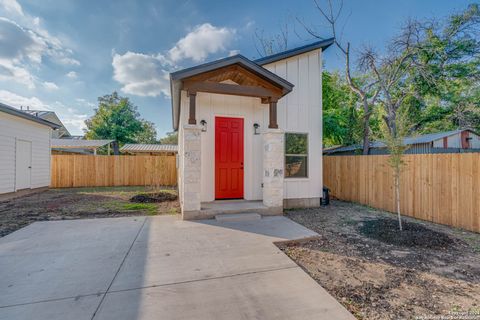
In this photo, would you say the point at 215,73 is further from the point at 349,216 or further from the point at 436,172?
the point at 436,172

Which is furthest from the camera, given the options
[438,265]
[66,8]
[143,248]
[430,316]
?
[66,8]

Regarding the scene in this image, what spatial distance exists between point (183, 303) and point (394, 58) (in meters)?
13.6

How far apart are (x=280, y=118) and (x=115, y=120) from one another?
72.4 feet

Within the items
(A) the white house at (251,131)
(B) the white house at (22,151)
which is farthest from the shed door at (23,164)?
(A) the white house at (251,131)

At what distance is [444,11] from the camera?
10086 millimetres

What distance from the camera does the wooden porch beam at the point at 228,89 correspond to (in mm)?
5246

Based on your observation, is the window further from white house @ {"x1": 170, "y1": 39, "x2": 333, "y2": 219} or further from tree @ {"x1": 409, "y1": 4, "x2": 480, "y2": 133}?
tree @ {"x1": 409, "y1": 4, "x2": 480, "y2": 133}

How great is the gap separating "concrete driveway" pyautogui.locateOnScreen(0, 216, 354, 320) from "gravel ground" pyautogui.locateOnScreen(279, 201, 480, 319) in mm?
356

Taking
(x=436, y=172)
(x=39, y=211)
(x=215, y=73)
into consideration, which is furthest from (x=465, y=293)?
(x=39, y=211)

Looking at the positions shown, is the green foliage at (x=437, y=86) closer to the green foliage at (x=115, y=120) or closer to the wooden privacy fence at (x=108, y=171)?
the wooden privacy fence at (x=108, y=171)

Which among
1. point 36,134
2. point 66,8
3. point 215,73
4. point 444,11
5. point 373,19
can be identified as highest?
point 444,11

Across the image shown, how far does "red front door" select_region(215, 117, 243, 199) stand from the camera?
6246mm

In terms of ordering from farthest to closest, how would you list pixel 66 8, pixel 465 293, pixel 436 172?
pixel 66 8, pixel 436 172, pixel 465 293

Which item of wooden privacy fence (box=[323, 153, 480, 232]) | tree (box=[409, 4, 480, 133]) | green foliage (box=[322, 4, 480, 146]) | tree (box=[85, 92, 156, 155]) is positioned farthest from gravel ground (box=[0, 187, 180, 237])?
tree (box=[85, 92, 156, 155])
